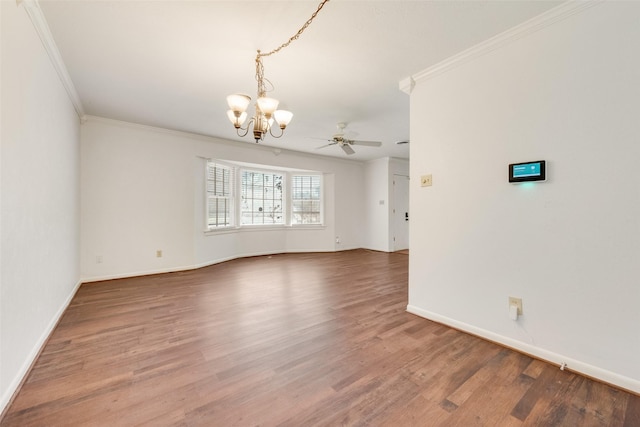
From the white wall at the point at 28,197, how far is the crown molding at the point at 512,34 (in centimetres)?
305

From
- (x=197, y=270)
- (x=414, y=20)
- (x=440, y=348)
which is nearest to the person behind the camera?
(x=414, y=20)

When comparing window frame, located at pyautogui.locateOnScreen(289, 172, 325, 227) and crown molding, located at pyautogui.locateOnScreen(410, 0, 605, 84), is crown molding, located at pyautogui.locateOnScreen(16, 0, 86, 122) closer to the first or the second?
crown molding, located at pyautogui.locateOnScreen(410, 0, 605, 84)

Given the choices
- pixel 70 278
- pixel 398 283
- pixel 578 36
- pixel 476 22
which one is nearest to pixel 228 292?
pixel 70 278

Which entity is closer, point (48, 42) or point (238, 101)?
point (48, 42)

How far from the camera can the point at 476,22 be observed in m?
1.96

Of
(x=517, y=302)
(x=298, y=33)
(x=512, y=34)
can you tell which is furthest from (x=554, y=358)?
(x=298, y=33)

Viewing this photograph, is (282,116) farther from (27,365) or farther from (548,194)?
(27,365)

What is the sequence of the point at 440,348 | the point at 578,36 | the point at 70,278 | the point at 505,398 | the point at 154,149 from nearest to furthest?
1. the point at 505,398
2. the point at 578,36
3. the point at 440,348
4. the point at 70,278
5. the point at 154,149

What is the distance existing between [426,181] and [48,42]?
343cm

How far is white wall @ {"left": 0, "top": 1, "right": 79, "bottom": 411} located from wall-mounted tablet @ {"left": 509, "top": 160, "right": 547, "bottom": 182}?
10.8 ft

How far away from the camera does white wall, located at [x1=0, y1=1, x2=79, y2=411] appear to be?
1.50 m

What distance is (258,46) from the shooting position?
2.24 m

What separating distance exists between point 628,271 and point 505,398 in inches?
42.5

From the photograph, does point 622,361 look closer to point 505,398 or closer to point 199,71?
point 505,398
